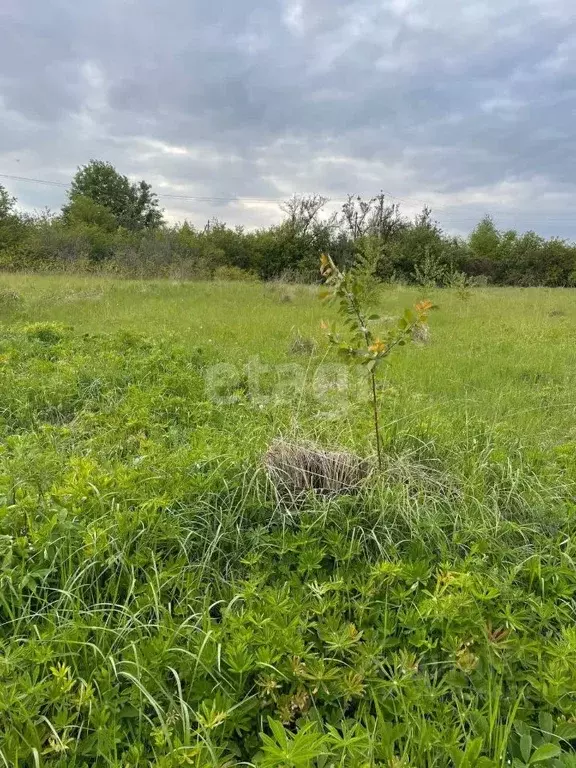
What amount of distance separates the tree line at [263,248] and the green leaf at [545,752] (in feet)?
40.1

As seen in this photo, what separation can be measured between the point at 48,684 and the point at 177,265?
2096cm

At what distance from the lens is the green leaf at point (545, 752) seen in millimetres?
1040

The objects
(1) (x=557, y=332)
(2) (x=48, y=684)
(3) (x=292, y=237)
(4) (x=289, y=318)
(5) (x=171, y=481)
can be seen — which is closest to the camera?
(2) (x=48, y=684)

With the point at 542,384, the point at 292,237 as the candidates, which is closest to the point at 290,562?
the point at 542,384

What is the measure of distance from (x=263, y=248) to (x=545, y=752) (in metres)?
27.4

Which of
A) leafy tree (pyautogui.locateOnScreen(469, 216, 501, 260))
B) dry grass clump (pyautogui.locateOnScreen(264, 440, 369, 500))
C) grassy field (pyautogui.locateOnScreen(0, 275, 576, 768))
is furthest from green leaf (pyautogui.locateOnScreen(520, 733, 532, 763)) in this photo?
→ leafy tree (pyautogui.locateOnScreen(469, 216, 501, 260))

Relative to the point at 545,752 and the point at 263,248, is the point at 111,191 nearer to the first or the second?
the point at 263,248

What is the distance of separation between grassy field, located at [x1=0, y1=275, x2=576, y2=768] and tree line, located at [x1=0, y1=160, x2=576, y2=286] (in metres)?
10.7

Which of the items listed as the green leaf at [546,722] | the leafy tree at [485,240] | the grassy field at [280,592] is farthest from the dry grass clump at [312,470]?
the leafy tree at [485,240]

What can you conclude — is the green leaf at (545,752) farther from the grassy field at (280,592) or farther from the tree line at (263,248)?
the tree line at (263,248)

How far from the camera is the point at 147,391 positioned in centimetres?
375

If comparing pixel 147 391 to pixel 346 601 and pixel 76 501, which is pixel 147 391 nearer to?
pixel 76 501

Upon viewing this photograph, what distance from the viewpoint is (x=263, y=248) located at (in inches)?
1064

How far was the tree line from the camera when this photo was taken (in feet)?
66.3
